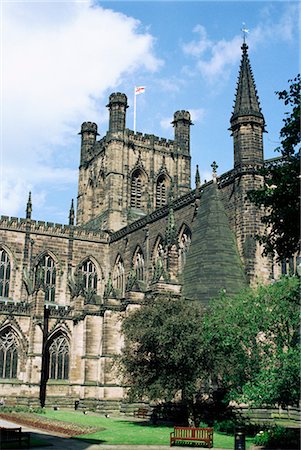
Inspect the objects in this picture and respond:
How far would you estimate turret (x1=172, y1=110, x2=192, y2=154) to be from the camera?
64.9 meters

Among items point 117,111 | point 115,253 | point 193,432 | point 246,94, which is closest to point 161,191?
point 117,111

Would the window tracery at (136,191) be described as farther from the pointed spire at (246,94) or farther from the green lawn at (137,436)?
the green lawn at (137,436)

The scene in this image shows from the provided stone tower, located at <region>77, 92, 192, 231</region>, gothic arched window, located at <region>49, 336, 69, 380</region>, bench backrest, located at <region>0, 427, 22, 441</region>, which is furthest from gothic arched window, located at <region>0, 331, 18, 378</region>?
bench backrest, located at <region>0, 427, 22, 441</region>

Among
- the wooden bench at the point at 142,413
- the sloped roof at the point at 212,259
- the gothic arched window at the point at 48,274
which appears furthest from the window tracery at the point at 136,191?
the wooden bench at the point at 142,413

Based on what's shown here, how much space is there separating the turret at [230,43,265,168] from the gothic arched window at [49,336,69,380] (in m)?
20.1

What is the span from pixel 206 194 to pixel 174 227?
3.32 meters

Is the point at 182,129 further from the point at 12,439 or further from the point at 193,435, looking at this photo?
the point at 12,439

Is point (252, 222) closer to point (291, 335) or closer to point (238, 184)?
point (238, 184)

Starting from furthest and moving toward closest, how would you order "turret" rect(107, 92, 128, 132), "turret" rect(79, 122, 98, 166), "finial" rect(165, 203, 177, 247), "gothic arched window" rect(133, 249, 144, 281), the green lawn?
"turret" rect(79, 122, 98, 166)
"turret" rect(107, 92, 128, 132)
"gothic arched window" rect(133, 249, 144, 281)
"finial" rect(165, 203, 177, 247)
the green lawn

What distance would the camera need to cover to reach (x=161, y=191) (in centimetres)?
6281

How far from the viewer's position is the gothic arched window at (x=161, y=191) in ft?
204

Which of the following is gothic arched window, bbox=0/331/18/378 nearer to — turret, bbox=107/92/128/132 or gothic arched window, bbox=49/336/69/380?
gothic arched window, bbox=49/336/69/380

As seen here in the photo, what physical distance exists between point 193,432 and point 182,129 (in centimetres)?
4834

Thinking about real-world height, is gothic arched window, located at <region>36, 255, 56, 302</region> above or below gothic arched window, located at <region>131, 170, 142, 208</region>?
below
